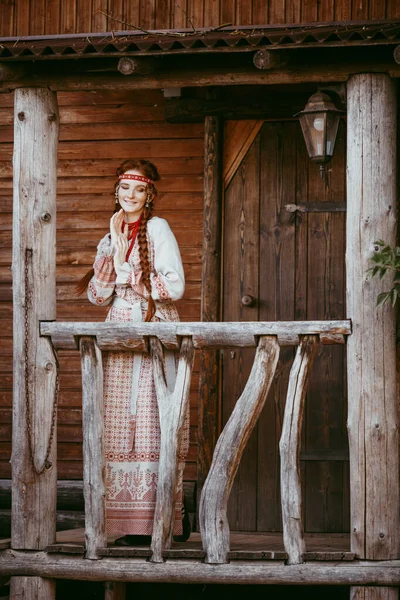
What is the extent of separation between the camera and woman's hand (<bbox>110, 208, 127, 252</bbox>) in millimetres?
7008

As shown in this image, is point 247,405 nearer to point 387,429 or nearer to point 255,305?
point 387,429

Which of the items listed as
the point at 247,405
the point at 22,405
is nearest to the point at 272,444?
the point at 247,405

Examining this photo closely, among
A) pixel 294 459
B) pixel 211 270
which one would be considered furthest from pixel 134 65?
pixel 294 459

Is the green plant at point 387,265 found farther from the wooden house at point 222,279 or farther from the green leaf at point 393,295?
the wooden house at point 222,279

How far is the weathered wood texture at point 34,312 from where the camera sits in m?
6.82

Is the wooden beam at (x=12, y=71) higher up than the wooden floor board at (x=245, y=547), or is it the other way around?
the wooden beam at (x=12, y=71)

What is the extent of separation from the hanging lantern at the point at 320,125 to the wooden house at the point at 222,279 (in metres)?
0.11

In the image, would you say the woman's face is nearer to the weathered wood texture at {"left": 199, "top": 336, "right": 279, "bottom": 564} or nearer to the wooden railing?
the wooden railing

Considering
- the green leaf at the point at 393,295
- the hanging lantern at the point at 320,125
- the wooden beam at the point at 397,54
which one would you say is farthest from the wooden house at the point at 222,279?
the green leaf at the point at 393,295

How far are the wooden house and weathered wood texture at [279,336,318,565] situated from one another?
13 millimetres

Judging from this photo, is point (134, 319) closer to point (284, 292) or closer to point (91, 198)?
point (284, 292)

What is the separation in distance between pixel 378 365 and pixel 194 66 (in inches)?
82.8

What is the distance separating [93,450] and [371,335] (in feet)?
5.79

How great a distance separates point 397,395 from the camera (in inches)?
259
